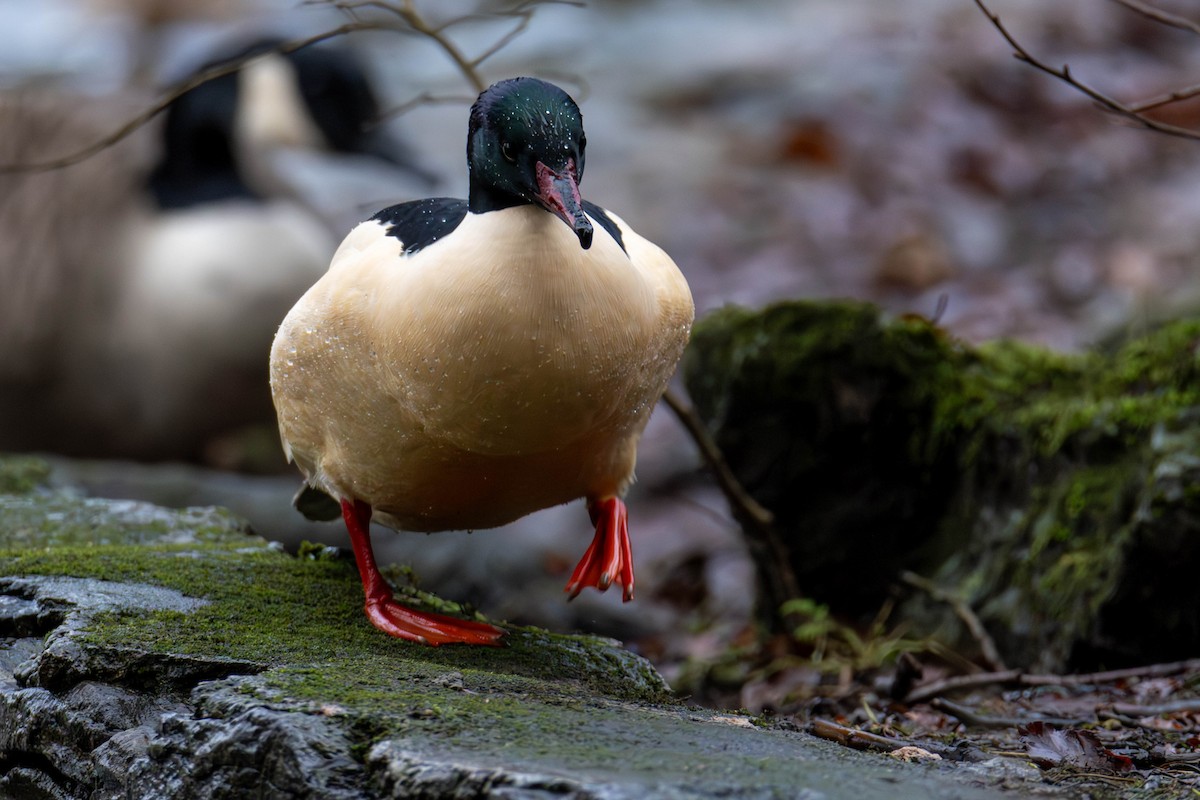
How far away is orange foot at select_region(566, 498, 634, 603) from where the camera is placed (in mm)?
3332

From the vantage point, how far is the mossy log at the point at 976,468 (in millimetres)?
3916

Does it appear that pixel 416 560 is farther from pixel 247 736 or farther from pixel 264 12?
pixel 264 12

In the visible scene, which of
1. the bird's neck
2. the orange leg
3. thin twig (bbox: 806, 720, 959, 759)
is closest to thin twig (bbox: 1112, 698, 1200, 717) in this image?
thin twig (bbox: 806, 720, 959, 759)

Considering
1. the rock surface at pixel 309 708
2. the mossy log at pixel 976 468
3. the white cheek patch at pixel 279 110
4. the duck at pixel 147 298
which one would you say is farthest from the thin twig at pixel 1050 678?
the white cheek patch at pixel 279 110

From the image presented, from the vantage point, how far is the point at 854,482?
5.12 meters

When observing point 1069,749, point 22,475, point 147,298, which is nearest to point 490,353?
point 1069,749

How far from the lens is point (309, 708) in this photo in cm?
238

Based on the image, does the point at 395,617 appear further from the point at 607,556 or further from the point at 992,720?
the point at 992,720

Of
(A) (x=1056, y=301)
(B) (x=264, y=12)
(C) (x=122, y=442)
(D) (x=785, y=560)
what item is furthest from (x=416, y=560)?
(B) (x=264, y=12)

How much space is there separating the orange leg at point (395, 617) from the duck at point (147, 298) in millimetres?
4770

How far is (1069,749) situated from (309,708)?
5.32 ft

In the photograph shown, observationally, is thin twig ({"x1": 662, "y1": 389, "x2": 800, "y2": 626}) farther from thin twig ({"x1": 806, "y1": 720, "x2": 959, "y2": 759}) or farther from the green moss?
the green moss

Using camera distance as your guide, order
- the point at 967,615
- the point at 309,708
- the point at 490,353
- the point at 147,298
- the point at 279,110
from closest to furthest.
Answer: the point at 309,708 → the point at 490,353 → the point at 967,615 → the point at 147,298 → the point at 279,110

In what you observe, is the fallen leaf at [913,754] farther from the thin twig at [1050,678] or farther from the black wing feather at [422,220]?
the black wing feather at [422,220]
